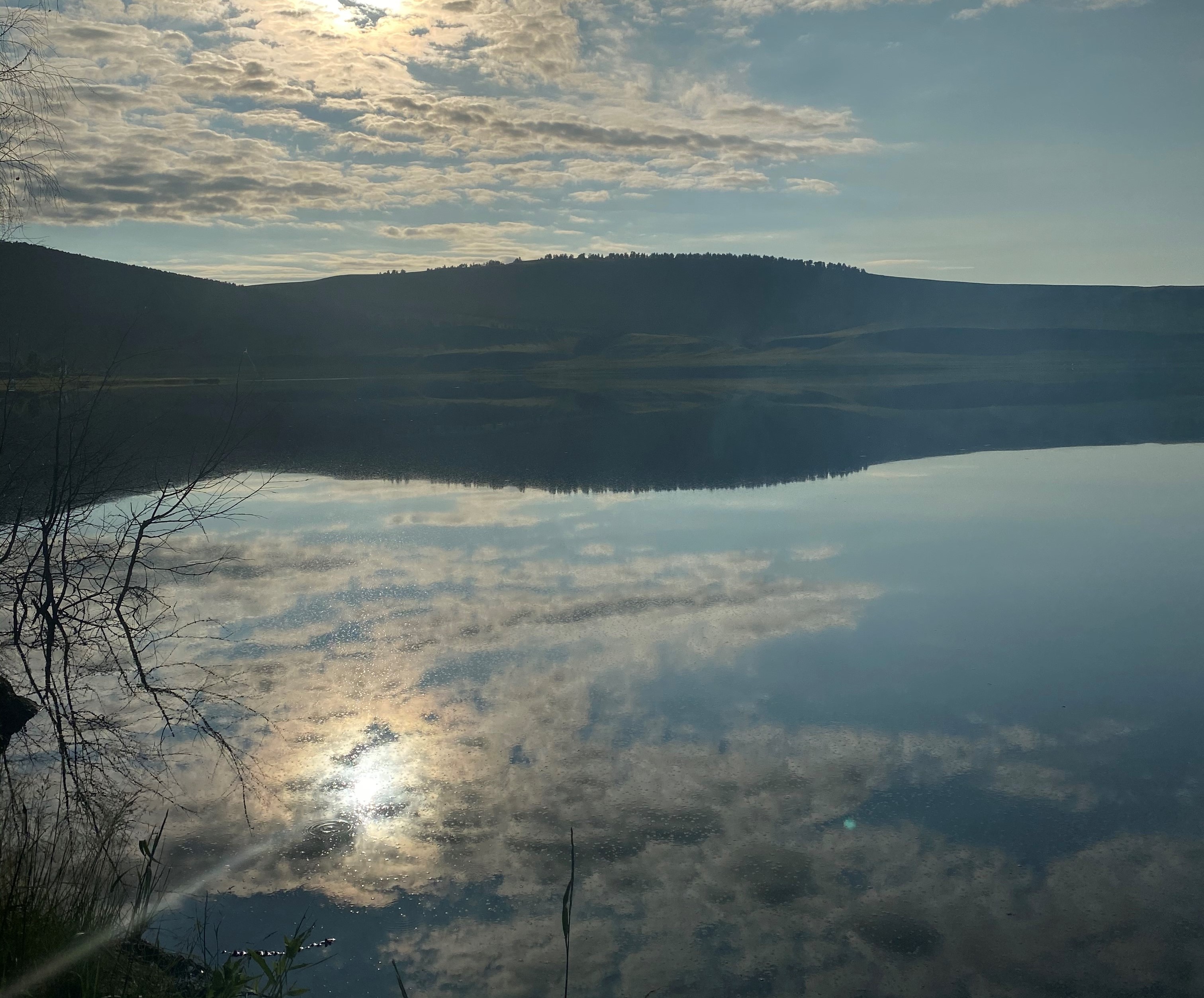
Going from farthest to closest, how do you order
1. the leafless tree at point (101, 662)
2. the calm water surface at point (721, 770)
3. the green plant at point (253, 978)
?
the leafless tree at point (101, 662), the calm water surface at point (721, 770), the green plant at point (253, 978)

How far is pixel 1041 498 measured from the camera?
56.6ft

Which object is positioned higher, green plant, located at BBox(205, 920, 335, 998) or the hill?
the hill

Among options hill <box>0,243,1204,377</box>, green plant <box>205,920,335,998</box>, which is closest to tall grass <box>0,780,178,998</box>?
green plant <box>205,920,335,998</box>

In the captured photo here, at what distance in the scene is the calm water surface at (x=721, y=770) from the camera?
4688mm

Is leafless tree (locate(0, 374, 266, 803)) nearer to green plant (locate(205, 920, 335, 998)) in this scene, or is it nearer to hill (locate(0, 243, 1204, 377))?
green plant (locate(205, 920, 335, 998))

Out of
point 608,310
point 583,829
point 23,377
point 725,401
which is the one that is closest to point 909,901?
point 583,829

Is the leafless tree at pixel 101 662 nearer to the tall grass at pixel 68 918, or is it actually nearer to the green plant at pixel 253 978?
the tall grass at pixel 68 918

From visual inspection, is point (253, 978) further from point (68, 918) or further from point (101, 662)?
point (101, 662)

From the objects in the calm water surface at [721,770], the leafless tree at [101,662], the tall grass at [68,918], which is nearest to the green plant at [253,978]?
the tall grass at [68,918]

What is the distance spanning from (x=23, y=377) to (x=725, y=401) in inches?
1704

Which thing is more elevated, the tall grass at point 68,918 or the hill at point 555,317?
the hill at point 555,317

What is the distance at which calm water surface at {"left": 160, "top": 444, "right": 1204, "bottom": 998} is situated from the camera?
4688 millimetres

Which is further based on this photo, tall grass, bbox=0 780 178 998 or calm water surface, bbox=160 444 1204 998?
calm water surface, bbox=160 444 1204 998

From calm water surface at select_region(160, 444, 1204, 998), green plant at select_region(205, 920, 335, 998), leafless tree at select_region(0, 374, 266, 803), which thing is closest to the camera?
green plant at select_region(205, 920, 335, 998)
